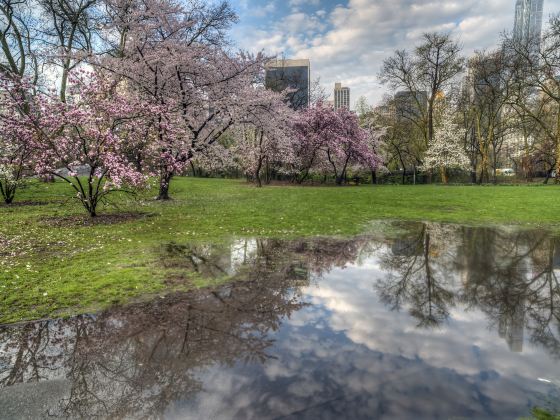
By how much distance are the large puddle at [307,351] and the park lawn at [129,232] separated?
82 centimetres

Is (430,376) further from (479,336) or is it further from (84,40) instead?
(84,40)

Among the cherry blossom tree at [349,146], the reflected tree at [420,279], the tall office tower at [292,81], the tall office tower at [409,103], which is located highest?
the tall office tower at [292,81]

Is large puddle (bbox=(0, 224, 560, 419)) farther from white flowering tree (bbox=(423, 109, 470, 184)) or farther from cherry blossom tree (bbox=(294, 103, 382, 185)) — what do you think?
white flowering tree (bbox=(423, 109, 470, 184))

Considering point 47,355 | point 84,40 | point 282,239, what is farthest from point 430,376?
point 84,40

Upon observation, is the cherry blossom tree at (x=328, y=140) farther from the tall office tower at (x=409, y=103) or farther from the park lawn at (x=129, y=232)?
the park lawn at (x=129, y=232)

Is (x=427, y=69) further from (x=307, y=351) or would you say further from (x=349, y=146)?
(x=307, y=351)

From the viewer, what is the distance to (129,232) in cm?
1029

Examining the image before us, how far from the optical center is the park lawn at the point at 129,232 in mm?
5527

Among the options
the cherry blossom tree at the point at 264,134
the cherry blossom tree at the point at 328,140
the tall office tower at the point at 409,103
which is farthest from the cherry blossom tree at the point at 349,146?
the tall office tower at the point at 409,103

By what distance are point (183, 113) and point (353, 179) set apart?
83.6ft

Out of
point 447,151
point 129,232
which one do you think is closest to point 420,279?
point 129,232

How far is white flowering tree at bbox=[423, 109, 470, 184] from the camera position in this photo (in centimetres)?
4053

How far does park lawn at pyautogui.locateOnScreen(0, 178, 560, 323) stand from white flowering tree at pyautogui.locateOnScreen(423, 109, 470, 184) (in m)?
25.3

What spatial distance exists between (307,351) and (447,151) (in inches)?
1649
